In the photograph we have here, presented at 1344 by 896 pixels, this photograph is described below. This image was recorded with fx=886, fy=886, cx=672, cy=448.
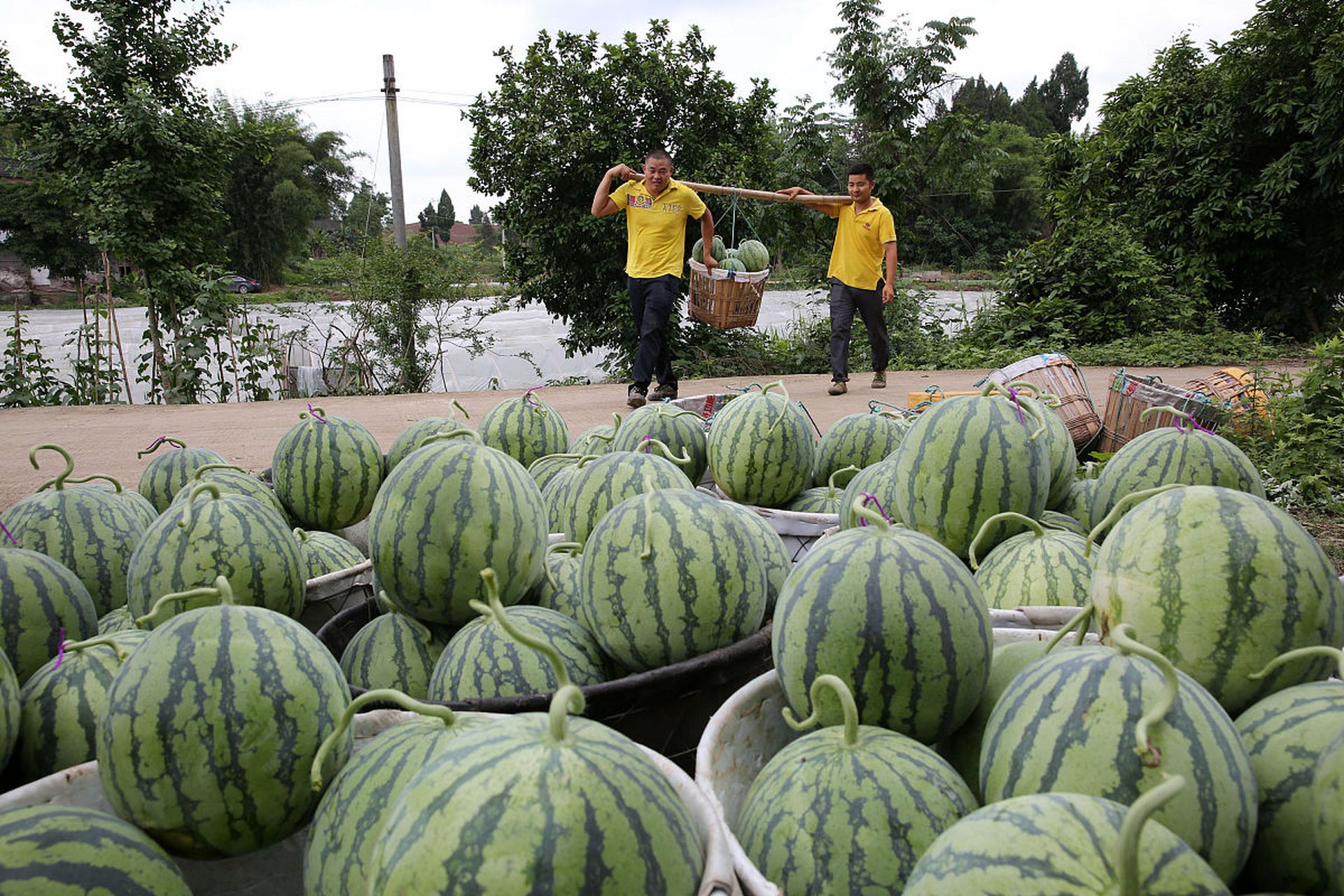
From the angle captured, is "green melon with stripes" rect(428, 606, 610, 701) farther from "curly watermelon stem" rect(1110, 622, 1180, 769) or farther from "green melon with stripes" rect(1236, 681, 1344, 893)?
"green melon with stripes" rect(1236, 681, 1344, 893)

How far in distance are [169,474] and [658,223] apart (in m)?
5.26

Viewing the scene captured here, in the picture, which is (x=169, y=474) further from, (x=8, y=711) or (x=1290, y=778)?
(x=1290, y=778)

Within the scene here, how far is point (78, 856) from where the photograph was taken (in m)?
1.10

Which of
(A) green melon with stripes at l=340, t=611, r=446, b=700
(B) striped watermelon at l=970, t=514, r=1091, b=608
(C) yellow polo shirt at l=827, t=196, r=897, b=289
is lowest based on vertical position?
(A) green melon with stripes at l=340, t=611, r=446, b=700

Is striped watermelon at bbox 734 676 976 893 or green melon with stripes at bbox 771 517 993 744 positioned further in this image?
green melon with stripes at bbox 771 517 993 744

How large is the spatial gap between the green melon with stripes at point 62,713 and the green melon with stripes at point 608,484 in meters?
1.11

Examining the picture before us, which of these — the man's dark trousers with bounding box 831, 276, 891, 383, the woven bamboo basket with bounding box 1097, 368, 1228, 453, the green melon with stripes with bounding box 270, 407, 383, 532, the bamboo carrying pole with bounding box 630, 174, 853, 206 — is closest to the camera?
the green melon with stripes with bounding box 270, 407, 383, 532

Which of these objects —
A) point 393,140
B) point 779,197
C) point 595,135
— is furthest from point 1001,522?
point 393,140

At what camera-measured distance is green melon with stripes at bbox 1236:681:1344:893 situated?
111 cm

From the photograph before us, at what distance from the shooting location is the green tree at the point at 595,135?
429 inches

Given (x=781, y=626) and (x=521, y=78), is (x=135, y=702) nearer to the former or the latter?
(x=781, y=626)

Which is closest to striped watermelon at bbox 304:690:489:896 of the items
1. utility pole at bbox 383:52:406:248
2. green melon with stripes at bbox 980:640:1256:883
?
green melon with stripes at bbox 980:640:1256:883

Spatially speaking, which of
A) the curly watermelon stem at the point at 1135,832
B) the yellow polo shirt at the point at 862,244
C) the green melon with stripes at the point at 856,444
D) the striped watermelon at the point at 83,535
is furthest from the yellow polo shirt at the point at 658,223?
the curly watermelon stem at the point at 1135,832

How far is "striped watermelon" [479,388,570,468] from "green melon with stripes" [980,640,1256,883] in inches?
88.6
